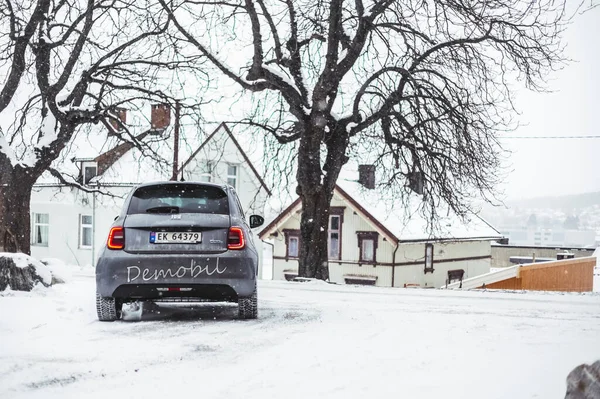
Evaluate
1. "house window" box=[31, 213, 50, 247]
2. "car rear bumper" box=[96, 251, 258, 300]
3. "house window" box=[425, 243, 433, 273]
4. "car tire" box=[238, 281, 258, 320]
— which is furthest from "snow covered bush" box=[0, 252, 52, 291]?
"house window" box=[31, 213, 50, 247]

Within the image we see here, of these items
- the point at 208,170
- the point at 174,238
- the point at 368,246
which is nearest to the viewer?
the point at 174,238

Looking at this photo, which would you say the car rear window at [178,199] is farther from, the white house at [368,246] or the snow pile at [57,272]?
the white house at [368,246]

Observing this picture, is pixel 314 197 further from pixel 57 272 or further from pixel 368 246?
pixel 368 246

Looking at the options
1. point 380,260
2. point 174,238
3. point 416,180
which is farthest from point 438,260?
point 174,238

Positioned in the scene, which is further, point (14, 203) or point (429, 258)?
point (429, 258)

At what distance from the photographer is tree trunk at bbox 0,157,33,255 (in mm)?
18062

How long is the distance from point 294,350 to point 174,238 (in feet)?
7.33

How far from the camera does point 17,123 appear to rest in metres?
20.3

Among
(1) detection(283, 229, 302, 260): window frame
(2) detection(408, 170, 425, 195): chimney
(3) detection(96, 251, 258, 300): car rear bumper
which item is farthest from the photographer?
(1) detection(283, 229, 302, 260): window frame

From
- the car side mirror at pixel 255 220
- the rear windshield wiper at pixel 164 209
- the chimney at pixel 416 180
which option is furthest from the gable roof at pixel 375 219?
the rear windshield wiper at pixel 164 209

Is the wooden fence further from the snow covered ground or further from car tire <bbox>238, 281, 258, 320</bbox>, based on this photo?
car tire <bbox>238, 281, 258, 320</bbox>

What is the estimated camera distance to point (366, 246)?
3822cm

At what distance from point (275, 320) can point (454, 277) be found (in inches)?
1444

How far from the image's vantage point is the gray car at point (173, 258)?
7.39 metres
